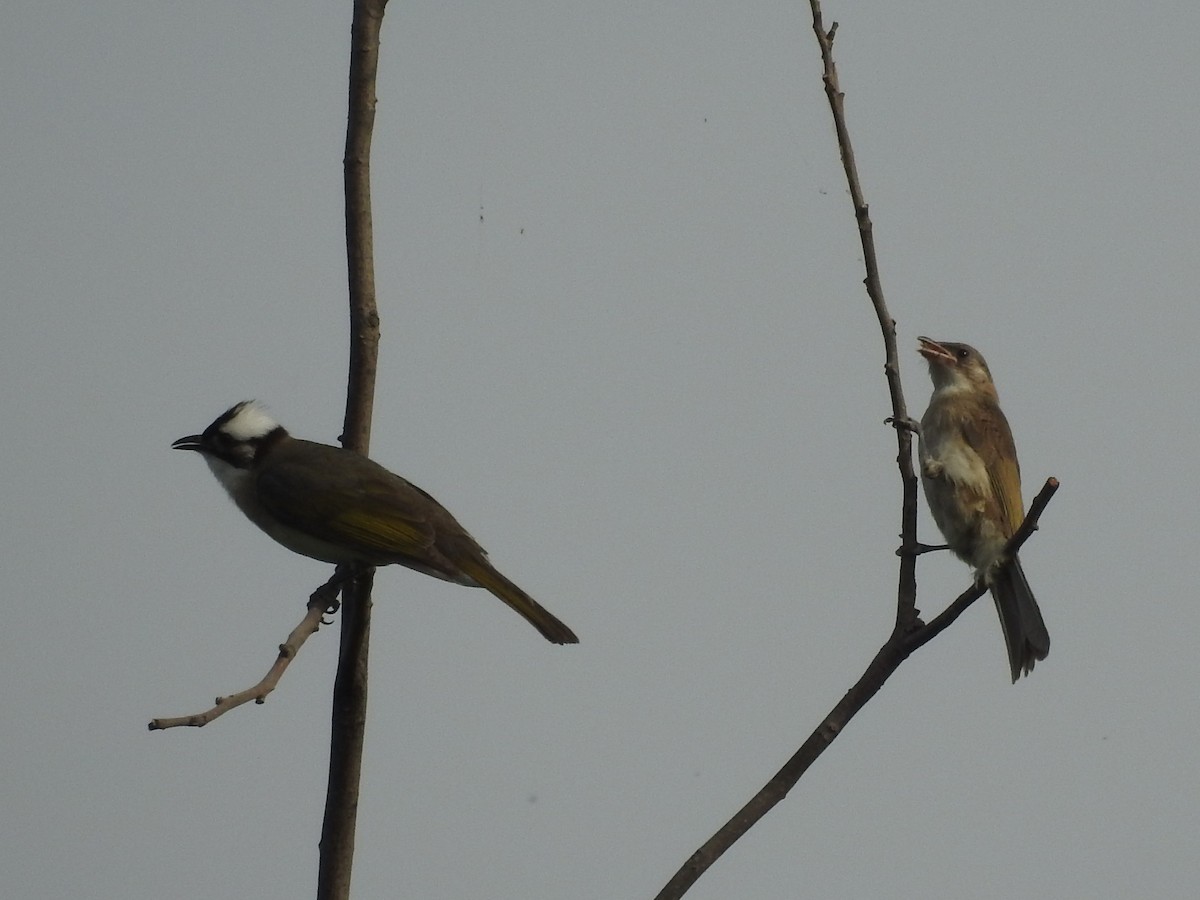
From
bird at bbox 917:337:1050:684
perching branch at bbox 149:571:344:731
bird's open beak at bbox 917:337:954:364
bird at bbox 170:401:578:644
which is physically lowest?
perching branch at bbox 149:571:344:731

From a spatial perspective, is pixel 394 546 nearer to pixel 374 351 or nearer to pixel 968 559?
pixel 374 351

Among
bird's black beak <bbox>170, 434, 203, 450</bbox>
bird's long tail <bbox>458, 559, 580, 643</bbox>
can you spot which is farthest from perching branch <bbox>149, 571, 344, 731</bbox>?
bird's black beak <bbox>170, 434, 203, 450</bbox>

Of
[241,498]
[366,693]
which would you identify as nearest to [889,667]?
[366,693]

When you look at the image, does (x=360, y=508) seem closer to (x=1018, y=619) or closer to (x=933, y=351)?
(x=1018, y=619)

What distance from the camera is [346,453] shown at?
4.61 meters

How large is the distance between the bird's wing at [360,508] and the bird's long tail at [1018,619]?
2.28 metres

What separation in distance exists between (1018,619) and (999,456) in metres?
0.83

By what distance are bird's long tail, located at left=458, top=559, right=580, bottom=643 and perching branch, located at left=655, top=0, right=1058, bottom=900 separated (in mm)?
1038

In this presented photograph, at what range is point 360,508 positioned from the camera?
4.83m

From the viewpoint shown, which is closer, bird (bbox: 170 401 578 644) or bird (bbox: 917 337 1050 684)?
bird (bbox: 170 401 578 644)

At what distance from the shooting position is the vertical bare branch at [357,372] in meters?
3.84

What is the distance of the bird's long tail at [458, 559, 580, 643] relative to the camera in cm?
438

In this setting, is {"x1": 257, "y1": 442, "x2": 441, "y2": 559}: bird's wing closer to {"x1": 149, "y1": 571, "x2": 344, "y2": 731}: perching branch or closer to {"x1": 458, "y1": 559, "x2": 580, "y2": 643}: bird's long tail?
{"x1": 458, "y1": 559, "x2": 580, "y2": 643}: bird's long tail

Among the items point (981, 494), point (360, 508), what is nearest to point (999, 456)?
point (981, 494)
